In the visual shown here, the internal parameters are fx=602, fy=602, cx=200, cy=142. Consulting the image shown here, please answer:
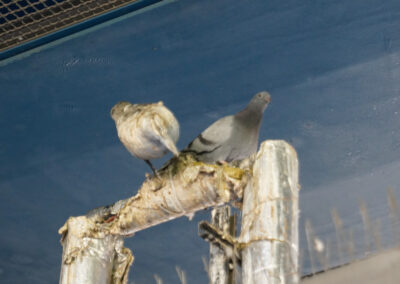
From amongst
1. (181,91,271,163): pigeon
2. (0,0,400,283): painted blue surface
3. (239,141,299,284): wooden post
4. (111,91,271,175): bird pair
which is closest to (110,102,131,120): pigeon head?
(111,91,271,175): bird pair

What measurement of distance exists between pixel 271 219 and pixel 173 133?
0.18 meters

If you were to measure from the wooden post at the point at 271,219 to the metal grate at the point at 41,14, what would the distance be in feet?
1.82

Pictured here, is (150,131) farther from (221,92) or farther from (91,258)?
(221,92)

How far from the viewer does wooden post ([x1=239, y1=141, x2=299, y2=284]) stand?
0.72m

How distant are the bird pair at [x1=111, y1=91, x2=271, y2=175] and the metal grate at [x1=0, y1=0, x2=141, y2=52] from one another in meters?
0.35

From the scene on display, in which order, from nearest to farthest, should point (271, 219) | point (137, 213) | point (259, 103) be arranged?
1. point (271, 219)
2. point (137, 213)
3. point (259, 103)

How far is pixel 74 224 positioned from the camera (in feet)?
3.15

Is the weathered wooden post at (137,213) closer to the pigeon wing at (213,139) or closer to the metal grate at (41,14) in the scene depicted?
the pigeon wing at (213,139)

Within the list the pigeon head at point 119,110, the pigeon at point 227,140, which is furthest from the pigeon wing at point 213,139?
the pigeon head at point 119,110

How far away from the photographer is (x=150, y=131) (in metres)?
0.81

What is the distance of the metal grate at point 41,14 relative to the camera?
1.19 meters

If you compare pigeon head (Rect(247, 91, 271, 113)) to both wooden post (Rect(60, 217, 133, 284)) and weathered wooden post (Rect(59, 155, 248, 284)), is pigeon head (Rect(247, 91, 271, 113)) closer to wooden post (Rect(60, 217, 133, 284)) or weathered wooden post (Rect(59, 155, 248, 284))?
weathered wooden post (Rect(59, 155, 248, 284))

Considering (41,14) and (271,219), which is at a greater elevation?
(41,14)

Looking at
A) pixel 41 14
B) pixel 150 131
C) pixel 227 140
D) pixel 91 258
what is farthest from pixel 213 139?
pixel 41 14
